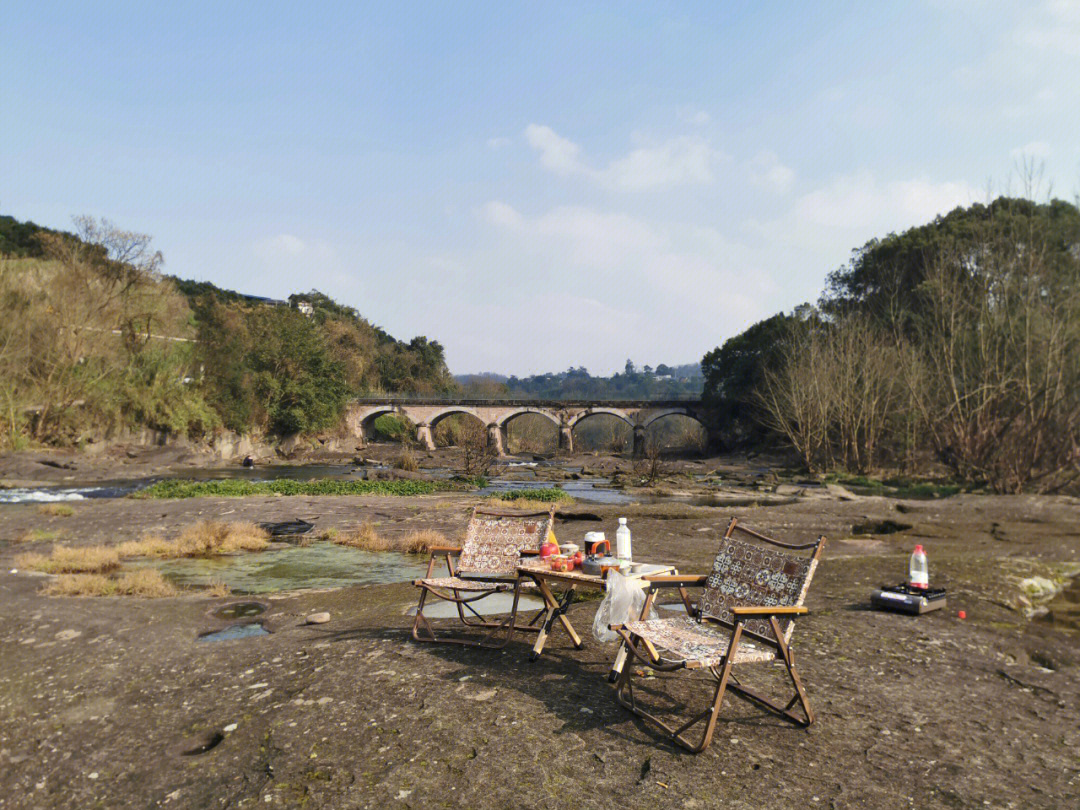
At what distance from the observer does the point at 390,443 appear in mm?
71062

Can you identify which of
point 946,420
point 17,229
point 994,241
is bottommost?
point 946,420

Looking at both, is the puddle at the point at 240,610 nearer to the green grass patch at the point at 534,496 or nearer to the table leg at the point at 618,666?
the table leg at the point at 618,666

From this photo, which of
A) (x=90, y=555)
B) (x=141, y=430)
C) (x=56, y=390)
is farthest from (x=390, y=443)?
(x=90, y=555)

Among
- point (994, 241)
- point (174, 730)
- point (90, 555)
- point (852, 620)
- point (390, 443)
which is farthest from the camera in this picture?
point (390, 443)

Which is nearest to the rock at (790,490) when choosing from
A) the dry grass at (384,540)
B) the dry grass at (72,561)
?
the dry grass at (384,540)

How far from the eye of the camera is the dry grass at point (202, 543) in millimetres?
12914

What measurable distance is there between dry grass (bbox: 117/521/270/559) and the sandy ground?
448cm

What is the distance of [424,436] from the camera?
69.3 m

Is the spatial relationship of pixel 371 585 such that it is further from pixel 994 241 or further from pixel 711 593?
pixel 994 241

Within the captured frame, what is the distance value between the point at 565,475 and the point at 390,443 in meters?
33.5

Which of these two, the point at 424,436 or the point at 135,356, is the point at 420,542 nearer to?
the point at 135,356

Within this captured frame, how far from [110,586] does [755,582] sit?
8.37 meters

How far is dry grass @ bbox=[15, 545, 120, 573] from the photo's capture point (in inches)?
426

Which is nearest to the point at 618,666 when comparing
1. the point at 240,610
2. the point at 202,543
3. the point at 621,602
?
the point at 621,602
